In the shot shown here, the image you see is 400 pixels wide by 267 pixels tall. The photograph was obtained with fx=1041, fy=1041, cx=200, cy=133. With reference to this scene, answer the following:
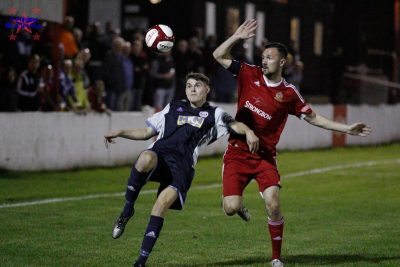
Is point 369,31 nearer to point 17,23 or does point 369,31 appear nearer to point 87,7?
point 87,7

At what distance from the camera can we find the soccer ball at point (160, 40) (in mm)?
11430

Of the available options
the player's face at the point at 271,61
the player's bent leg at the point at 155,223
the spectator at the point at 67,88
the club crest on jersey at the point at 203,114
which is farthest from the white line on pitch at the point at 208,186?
the player's face at the point at 271,61

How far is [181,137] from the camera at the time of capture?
32.4 feet

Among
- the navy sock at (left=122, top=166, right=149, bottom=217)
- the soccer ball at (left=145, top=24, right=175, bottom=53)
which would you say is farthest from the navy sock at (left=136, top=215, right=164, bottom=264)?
the soccer ball at (left=145, top=24, right=175, bottom=53)

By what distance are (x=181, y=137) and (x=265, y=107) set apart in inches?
38.1

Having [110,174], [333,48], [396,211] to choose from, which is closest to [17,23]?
[110,174]

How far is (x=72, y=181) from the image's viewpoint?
61.3ft

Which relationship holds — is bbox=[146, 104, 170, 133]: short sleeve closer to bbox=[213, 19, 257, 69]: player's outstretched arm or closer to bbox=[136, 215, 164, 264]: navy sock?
bbox=[213, 19, 257, 69]: player's outstretched arm

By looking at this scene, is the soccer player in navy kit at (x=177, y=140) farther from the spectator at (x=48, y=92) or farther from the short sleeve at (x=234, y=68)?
the spectator at (x=48, y=92)

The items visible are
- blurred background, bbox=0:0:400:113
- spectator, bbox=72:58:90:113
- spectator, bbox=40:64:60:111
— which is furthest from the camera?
spectator, bbox=72:58:90:113

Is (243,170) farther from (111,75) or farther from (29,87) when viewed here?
(111,75)

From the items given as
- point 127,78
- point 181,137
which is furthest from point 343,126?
point 127,78

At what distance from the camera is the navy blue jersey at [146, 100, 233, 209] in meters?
9.74

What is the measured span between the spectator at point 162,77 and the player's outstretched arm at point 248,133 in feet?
46.5
